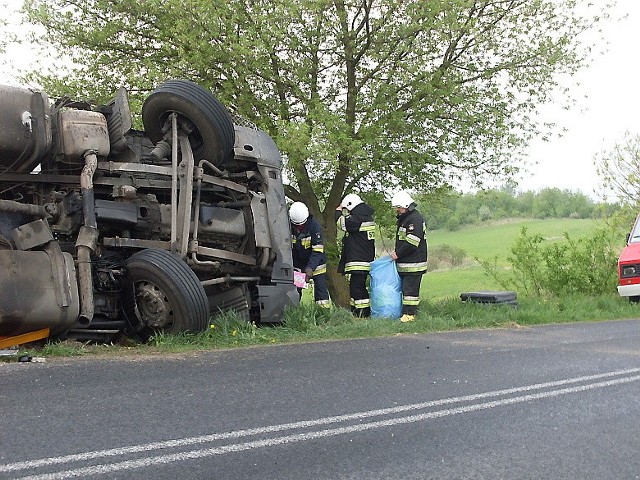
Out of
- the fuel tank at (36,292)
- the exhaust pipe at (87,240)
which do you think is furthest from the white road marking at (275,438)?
the exhaust pipe at (87,240)

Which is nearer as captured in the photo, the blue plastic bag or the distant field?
the blue plastic bag

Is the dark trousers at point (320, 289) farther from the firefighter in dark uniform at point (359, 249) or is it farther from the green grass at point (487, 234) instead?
the green grass at point (487, 234)

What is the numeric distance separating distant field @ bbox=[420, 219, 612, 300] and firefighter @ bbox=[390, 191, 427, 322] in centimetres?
1395

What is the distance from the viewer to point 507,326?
9.13 meters

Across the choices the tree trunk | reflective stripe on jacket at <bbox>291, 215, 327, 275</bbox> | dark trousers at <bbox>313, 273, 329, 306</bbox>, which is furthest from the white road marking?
the tree trunk

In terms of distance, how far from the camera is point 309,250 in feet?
31.1

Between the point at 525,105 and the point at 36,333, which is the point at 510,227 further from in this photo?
the point at 36,333

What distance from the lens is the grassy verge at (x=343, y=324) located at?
613cm

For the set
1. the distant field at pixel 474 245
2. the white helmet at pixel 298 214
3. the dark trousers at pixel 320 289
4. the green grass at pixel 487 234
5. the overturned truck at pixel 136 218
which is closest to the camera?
the overturned truck at pixel 136 218

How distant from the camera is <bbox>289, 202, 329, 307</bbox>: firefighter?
30.8ft

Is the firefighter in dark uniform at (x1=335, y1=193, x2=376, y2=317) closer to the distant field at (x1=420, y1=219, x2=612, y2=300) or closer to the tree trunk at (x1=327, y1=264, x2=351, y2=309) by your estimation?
the tree trunk at (x1=327, y1=264, x2=351, y2=309)

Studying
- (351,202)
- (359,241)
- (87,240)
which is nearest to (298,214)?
(351,202)

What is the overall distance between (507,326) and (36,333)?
5690mm

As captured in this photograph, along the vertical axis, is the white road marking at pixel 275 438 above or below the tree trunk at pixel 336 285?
below
